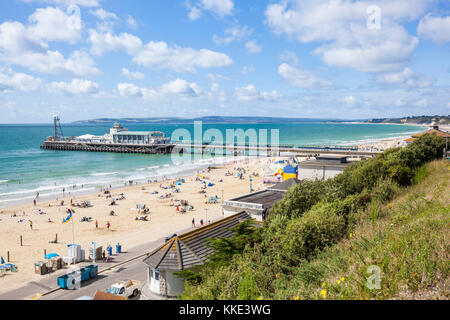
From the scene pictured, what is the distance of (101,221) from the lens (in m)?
30.2

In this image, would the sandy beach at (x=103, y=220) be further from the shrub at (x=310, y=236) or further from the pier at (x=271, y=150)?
the pier at (x=271, y=150)

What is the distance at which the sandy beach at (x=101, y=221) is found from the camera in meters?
22.7

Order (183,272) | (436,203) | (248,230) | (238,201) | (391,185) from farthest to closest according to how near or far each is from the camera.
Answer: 1. (238,201)
2. (391,185)
3. (248,230)
4. (183,272)
5. (436,203)

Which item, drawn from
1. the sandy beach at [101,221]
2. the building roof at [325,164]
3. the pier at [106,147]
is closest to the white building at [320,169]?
the building roof at [325,164]

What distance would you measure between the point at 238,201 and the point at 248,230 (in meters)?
6.88

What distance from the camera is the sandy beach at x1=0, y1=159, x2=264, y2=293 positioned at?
2266cm

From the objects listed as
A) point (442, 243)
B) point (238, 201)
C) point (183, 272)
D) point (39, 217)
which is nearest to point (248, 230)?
point (183, 272)

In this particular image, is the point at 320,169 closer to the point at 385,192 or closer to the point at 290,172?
the point at 290,172

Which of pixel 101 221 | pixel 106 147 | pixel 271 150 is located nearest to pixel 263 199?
pixel 101 221

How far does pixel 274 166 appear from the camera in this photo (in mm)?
52906

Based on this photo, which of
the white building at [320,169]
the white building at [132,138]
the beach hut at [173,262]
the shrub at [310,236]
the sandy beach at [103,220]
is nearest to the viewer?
the shrub at [310,236]

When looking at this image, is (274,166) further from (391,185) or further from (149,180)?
(391,185)

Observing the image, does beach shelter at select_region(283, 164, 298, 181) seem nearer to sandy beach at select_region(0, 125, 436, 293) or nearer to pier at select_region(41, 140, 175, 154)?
sandy beach at select_region(0, 125, 436, 293)
